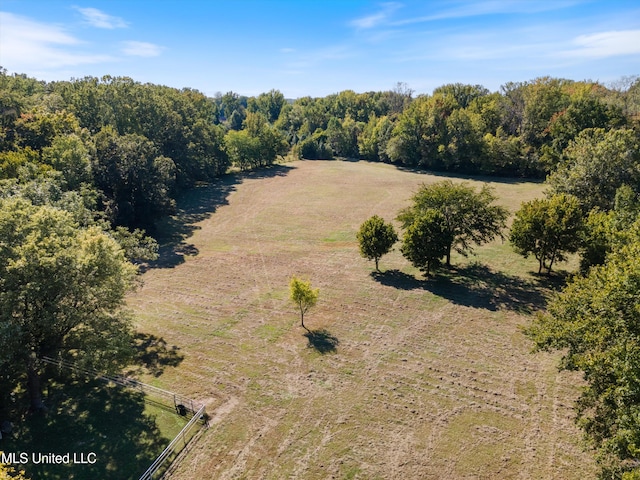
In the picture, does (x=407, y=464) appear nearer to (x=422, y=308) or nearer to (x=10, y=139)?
(x=422, y=308)


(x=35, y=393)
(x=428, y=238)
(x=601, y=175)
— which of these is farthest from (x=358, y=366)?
(x=601, y=175)

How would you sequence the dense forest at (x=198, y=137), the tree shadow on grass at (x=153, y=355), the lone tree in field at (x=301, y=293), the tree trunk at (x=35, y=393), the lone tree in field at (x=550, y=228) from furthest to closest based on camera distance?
the dense forest at (x=198, y=137) → the lone tree in field at (x=550, y=228) → the lone tree in field at (x=301, y=293) → the tree shadow on grass at (x=153, y=355) → the tree trunk at (x=35, y=393)

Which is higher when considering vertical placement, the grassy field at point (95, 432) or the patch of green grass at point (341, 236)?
the patch of green grass at point (341, 236)

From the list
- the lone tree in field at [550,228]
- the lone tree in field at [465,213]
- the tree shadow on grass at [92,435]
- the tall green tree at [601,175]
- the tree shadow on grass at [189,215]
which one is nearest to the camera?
the tree shadow on grass at [92,435]

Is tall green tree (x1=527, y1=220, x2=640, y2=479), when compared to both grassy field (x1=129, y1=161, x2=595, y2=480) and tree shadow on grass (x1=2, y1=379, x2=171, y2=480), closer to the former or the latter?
grassy field (x1=129, y1=161, x2=595, y2=480)

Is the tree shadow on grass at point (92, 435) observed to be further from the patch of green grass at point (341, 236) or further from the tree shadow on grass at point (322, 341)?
the patch of green grass at point (341, 236)

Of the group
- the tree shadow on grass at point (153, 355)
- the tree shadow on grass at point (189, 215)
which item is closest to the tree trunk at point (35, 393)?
the tree shadow on grass at point (153, 355)

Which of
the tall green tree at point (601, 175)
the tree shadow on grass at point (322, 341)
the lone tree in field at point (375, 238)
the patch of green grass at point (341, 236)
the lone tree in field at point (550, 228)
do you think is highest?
the tall green tree at point (601, 175)

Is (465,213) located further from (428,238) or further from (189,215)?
(189,215)
